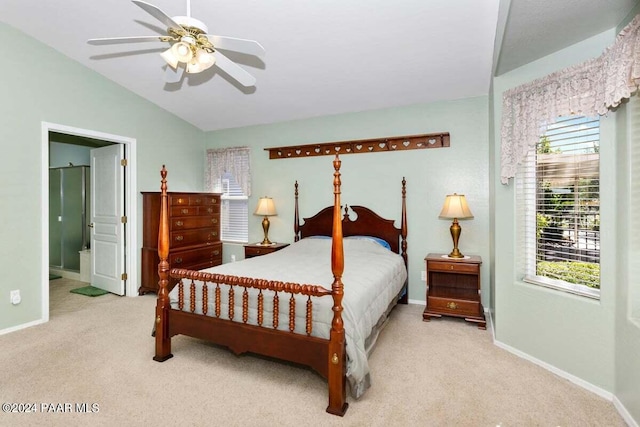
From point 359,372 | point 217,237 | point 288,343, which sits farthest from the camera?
point 217,237

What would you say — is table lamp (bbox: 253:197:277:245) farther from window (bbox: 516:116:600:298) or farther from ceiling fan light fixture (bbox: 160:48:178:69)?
window (bbox: 516:116:600:298)

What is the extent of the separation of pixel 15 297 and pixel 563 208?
5042mm

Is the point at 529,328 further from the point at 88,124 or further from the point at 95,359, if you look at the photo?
the point at 88,124

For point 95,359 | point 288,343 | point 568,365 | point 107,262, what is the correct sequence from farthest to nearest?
point 107,262, point 95,359, point 568,365, point 288,343

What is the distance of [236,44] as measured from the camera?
214 centimetres

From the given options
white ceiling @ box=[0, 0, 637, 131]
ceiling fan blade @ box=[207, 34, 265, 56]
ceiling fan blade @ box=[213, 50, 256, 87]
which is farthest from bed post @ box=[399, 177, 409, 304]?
ceiling fan blade @ box=[207, 34, 265, 56]

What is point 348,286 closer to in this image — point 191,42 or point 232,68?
point 232,68

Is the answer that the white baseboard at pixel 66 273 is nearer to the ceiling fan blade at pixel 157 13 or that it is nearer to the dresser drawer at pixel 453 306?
the ceiling fan blade at pixel 157 13

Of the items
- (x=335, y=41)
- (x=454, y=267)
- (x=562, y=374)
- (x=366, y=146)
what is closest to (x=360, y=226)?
(x=366, y=146)

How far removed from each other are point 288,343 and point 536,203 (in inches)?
90.2

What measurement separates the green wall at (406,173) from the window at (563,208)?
1.08 metres

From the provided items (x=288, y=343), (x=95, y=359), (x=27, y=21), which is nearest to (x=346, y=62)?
(x=288, y=343)

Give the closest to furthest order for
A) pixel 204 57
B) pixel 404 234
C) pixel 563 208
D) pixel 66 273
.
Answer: pixel 204 57 → pixel 563 208 → pixel 404 234 → pixel 66 273

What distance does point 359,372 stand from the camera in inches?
83.1
